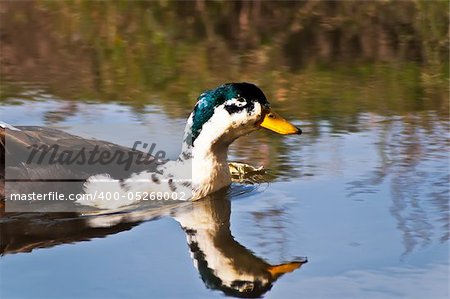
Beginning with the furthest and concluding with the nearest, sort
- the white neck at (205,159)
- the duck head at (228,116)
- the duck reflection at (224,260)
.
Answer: the white neck at (205,159)
the duck head at (228,116)
the duck reflection at (224,260)

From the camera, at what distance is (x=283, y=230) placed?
6.85 meters

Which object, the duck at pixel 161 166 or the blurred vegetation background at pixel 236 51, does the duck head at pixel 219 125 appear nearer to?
the duck at pixel 161 166

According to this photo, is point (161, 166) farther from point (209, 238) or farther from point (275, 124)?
point (209, 238)

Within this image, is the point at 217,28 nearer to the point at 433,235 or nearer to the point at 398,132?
the point at 398,132

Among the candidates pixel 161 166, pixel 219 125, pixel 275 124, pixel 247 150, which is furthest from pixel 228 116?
pixel 247 150

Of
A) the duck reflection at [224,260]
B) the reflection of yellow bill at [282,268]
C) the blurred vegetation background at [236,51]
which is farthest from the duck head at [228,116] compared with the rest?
the blurred vegetation background at [236,51]

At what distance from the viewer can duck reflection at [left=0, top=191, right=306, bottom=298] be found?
6.02 metres

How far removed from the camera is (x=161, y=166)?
7.85 m

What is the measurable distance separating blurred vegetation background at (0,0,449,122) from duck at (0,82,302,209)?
7.13 ft

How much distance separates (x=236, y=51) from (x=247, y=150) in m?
4.02

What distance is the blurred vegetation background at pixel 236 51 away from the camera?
1079 cm

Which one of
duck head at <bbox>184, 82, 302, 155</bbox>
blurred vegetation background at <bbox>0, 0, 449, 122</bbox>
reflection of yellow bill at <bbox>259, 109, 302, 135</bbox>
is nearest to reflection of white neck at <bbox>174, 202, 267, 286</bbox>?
duck head at <bbox>184, 82, 302, 155</bbox>

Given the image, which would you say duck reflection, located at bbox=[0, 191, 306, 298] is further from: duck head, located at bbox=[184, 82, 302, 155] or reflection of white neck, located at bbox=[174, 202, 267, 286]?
duck head, located at bbox=[184, 82, 302, 155]

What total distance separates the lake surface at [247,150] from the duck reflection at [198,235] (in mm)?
20
